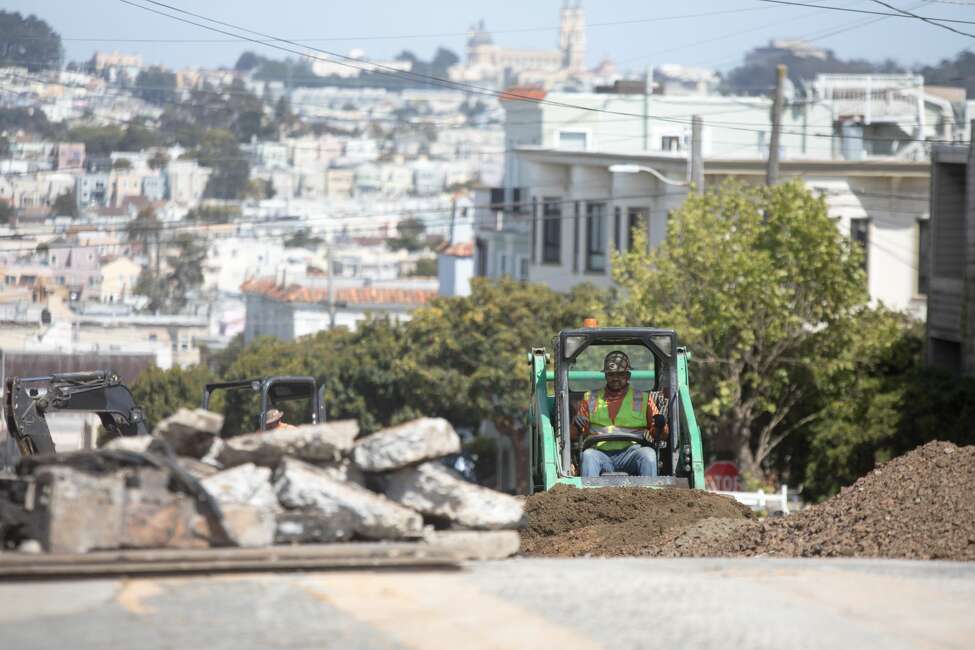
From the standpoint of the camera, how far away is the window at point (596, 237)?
2030 inches

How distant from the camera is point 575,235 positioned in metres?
54.0

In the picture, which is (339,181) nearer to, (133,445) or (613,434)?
(613,434)

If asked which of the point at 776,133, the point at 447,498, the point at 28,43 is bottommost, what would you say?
the point at 447,498

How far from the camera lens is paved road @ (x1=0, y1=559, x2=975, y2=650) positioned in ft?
22.3

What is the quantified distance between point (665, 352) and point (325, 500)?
6.86 m

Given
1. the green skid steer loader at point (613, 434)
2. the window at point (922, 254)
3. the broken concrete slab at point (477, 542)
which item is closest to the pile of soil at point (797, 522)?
the green skid steer loader at point (613, 434)

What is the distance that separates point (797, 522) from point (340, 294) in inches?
2928

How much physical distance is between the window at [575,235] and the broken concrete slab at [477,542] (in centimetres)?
4444

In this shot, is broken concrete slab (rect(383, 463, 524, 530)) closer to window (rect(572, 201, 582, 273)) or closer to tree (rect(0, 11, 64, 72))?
tree (rect(0, 11, 64, 72))

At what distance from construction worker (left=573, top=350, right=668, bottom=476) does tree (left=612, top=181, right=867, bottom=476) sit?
1283 centimetres

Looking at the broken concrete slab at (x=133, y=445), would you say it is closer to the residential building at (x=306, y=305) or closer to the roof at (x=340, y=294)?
the residential building at (x=306, y=305)

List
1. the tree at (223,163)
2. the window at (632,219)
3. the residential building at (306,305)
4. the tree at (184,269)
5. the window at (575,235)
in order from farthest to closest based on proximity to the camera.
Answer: the residential building at (306,305)
the tree at (223,163)
the tree at (184,269)
the window at (575,235)
the window at (632,219)

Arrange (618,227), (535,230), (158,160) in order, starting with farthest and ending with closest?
1. (158,160)
2. (535,230)
3. (618,227)

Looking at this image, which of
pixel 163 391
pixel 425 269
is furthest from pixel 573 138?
pixel 425 269
